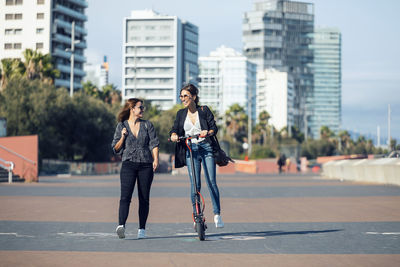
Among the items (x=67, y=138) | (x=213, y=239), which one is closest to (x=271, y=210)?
(x=213, y=239)

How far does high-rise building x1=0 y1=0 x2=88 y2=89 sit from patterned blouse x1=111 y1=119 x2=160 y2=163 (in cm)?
11109

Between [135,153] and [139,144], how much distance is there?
12cm

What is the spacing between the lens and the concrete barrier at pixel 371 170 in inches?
1025

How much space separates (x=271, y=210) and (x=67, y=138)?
46887mm

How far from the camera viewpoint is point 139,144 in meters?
8.92

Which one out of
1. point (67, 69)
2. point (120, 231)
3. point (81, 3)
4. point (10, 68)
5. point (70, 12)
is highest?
point (81, 3)

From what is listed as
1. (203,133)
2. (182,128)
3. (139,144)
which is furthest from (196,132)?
(139,144)

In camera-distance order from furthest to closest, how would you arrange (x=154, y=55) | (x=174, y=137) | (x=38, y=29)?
(x=154, y=55)
(x=38, y=29)
(x=174, y=137)

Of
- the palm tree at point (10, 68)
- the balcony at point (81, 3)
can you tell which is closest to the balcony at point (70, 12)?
the balcony at point (81, 3)

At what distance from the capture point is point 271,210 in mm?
14305

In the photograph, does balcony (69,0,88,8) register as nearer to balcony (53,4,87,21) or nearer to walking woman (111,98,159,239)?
balcony (53,4,87,21)

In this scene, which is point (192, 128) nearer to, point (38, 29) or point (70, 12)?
point (38, 29)

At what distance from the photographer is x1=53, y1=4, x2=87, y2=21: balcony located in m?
119

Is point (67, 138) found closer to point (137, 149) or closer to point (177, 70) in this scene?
point (137, 149)
